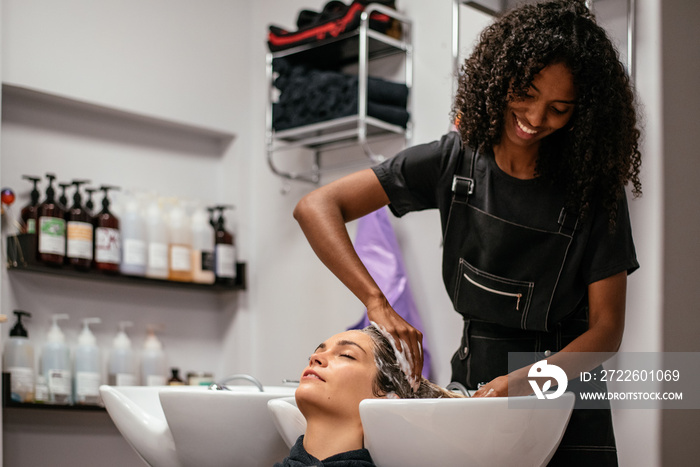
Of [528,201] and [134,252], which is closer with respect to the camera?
[528,201]

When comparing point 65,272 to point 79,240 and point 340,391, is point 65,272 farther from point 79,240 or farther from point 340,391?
point 340,391

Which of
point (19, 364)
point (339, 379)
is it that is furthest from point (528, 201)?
point (19, 364)

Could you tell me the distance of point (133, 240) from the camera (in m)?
2.88

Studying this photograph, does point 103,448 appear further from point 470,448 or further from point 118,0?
point 470,448

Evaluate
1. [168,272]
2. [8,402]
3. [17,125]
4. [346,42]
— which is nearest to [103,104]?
[17,125]

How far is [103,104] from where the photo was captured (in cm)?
290

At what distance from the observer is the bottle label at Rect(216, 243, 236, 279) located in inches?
→ 123

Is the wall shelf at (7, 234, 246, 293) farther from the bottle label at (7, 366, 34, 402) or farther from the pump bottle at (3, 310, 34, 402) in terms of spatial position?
the bottle label at (7, 366, 34, 402)

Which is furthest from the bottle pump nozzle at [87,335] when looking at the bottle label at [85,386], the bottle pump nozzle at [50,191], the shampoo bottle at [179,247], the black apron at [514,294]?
the black apron at [514,294]

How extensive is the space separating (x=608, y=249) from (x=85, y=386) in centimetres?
191

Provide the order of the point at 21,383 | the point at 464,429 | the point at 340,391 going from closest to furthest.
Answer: the point at 464,429 < the point at 340,391 < the point at 21,383

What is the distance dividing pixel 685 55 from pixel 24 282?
2.22m

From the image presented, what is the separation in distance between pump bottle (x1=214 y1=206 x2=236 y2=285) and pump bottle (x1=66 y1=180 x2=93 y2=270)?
21.5 inches

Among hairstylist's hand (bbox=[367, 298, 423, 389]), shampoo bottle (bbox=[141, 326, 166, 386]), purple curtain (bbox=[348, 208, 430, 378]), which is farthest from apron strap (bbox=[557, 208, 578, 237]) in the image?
shampoo bottle (bbox=[141, 326, 166, 386])
